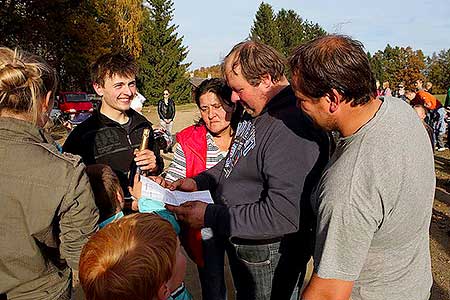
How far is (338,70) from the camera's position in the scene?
1.49 m

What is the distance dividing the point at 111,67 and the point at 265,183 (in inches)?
64.0

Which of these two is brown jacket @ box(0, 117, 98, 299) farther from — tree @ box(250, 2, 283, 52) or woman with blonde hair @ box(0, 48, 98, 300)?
tree @ box(250, 2, 283, 52)

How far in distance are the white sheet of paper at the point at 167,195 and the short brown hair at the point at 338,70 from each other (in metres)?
1.14

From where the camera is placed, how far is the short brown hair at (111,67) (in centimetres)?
308

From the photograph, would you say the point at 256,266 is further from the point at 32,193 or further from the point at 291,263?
the point at 32,193

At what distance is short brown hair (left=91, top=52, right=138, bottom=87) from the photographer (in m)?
3.08

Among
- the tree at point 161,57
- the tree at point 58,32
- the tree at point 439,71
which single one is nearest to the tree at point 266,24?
the tree at point 161,57

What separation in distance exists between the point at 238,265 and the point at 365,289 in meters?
0.94

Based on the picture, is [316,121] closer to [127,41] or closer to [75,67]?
[75,67]

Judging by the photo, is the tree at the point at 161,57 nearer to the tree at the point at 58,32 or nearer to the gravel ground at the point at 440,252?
the tree at the point at 58,32

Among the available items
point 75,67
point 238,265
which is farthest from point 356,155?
point 75,67

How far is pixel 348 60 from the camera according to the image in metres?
1.50

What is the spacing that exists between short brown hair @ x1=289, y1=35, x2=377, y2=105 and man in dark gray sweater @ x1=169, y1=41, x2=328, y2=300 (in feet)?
1.52

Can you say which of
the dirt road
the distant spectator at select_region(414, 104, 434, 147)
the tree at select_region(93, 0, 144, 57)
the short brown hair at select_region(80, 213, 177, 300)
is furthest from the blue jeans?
the tree at select_region(93, 0, 144, 57)
